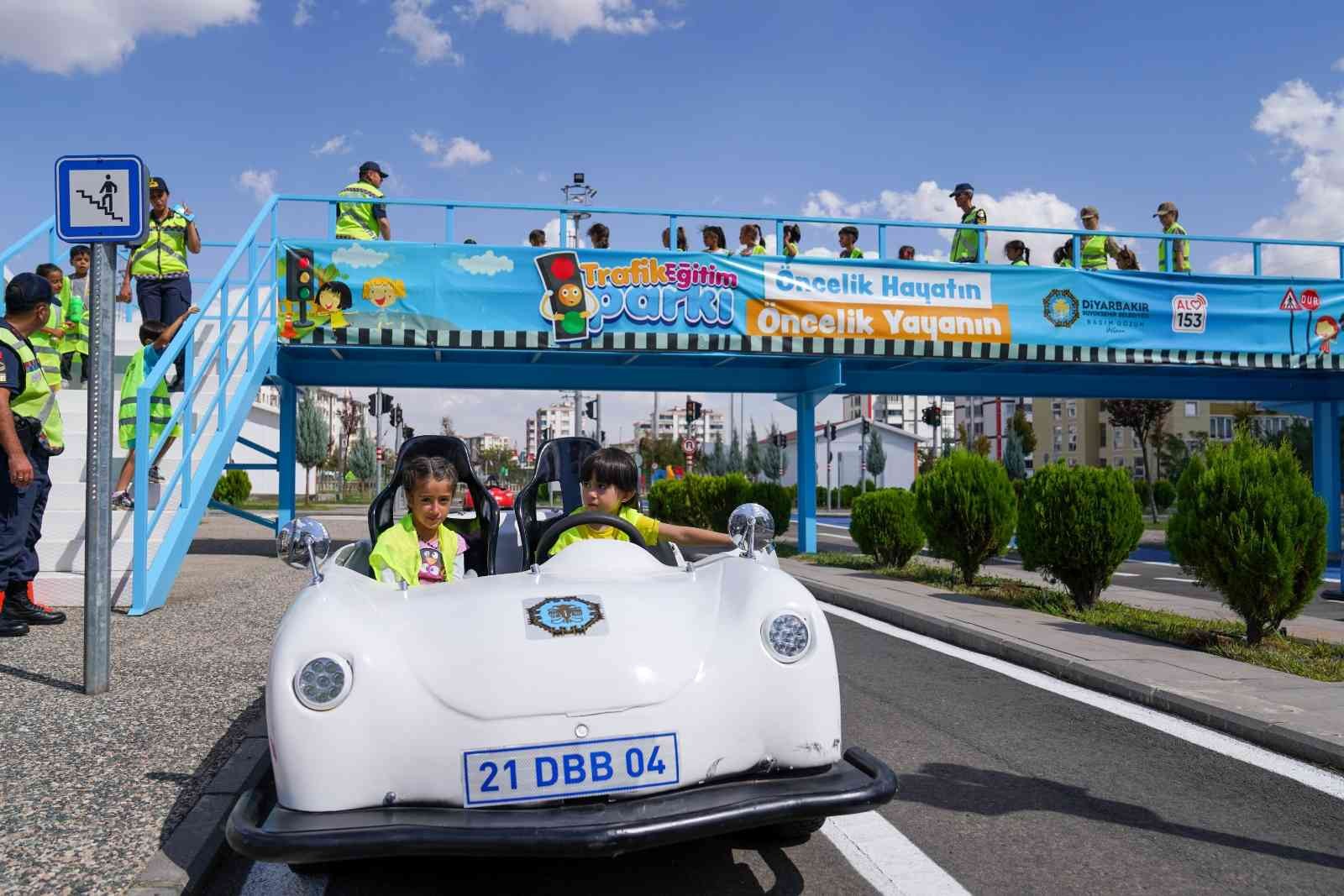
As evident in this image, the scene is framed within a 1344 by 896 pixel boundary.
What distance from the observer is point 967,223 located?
14.8 metres

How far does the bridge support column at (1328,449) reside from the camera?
1750 cm

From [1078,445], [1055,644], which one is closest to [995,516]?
[1055,644]

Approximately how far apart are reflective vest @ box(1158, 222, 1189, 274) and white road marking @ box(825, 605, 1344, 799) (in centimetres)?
1027

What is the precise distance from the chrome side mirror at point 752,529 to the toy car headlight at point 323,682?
1508 mm

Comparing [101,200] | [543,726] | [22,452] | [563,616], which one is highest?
[101,200]

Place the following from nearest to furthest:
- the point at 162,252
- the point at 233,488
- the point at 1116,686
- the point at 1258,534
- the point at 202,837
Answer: the point at 202,837, the point at 1116,686, the point at 1258,534, the point at 162,252, the point at 233,488

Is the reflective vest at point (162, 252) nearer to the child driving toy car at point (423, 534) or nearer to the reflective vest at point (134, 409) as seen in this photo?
the reflective vest at point (134, 409)

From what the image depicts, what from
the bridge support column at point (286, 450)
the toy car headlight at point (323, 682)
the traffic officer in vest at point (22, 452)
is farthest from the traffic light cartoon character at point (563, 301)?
the toy car headlight at point (323, 682)

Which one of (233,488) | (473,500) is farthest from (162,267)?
(233,488)

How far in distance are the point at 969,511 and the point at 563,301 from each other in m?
6.00

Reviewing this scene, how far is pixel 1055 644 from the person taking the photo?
283 inches

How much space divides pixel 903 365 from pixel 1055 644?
9.47 meters

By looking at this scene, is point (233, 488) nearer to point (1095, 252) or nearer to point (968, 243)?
point (968, 243)

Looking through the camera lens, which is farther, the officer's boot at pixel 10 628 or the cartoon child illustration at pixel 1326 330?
the cartoon child illustration at pixel 1326 330
